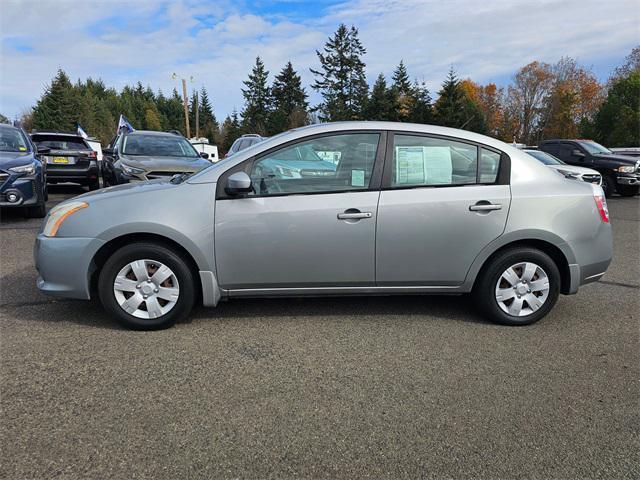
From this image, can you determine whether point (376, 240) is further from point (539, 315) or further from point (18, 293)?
point (18, 293)

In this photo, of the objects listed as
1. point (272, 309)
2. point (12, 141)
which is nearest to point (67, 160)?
point (12, 141)

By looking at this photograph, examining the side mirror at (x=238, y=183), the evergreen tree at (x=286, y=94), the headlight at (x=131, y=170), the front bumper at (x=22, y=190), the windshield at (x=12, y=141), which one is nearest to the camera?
the side mirror at (x=238, y=183)

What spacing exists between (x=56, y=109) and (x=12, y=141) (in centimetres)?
5603

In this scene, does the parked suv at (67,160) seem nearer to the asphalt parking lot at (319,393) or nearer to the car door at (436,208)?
the asphalt parking lot at (319,393)

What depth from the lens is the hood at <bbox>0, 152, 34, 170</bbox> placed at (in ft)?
24.7

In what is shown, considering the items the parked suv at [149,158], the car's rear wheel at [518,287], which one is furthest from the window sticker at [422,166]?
the parked suv at [149,158]

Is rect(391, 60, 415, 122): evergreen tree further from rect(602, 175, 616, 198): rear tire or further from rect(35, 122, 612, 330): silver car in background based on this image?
rect(35, 122, 612, 330): silver car in background

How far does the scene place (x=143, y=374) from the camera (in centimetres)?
302

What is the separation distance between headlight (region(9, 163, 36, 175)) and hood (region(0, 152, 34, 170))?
6cm

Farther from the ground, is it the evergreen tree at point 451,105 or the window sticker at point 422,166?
the evergreen tree at point 451,105

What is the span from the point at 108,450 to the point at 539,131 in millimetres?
68154

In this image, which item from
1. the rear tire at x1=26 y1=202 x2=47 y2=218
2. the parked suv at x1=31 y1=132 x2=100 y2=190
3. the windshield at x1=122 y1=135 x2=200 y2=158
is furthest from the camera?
the parked suv at x1=31 y1=132 x2=100 y2=190

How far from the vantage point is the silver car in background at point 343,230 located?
3609 millimetres

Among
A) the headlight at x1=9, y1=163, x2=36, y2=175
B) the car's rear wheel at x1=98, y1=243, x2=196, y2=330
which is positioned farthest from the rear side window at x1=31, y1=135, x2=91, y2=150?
the car's rear wheel at x1=98, y1=243, x2=196, y2=330
